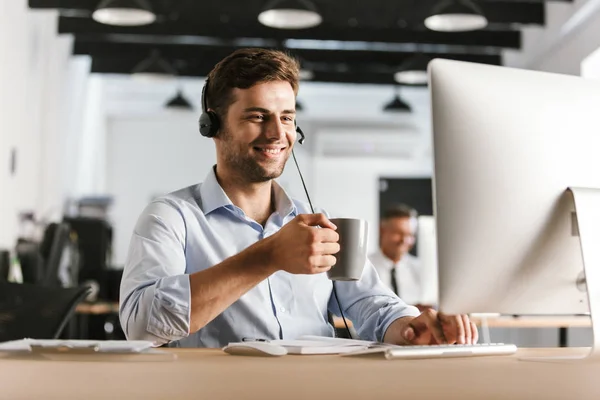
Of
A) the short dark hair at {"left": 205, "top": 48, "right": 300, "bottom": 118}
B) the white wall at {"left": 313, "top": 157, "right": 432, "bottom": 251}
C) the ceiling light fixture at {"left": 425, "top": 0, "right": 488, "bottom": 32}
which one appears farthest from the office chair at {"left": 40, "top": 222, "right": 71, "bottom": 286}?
the white wall at {"left": 313, "top": 157, "right": 432, "bottom": 251}

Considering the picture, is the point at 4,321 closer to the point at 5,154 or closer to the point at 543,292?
the point at 543,292

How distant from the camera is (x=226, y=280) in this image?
5.10 ft

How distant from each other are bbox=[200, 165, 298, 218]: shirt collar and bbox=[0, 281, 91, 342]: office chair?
0.36m

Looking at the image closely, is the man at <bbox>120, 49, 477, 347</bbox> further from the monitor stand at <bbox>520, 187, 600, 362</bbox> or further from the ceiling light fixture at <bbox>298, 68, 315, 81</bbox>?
the ceiling light fixture at <bbox>298, 68, 315, 81</bbox>

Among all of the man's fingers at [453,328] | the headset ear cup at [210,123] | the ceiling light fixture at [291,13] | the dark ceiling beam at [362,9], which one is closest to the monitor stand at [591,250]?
the man's fingers at [453,328]

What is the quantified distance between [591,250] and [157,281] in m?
0.80

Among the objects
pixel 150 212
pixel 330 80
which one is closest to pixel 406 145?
pixel 330 80

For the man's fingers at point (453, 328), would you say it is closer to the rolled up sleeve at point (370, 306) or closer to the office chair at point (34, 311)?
the rolled up sleeve at point (370, 306)

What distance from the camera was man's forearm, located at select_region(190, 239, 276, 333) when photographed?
1.52 meters

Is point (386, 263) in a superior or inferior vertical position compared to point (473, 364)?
superior

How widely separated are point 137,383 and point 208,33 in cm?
753

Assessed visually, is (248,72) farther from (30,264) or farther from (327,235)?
(30,264)

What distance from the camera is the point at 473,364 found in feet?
3.94

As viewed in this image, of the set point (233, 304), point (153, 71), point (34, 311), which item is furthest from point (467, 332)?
point (153, 71)
